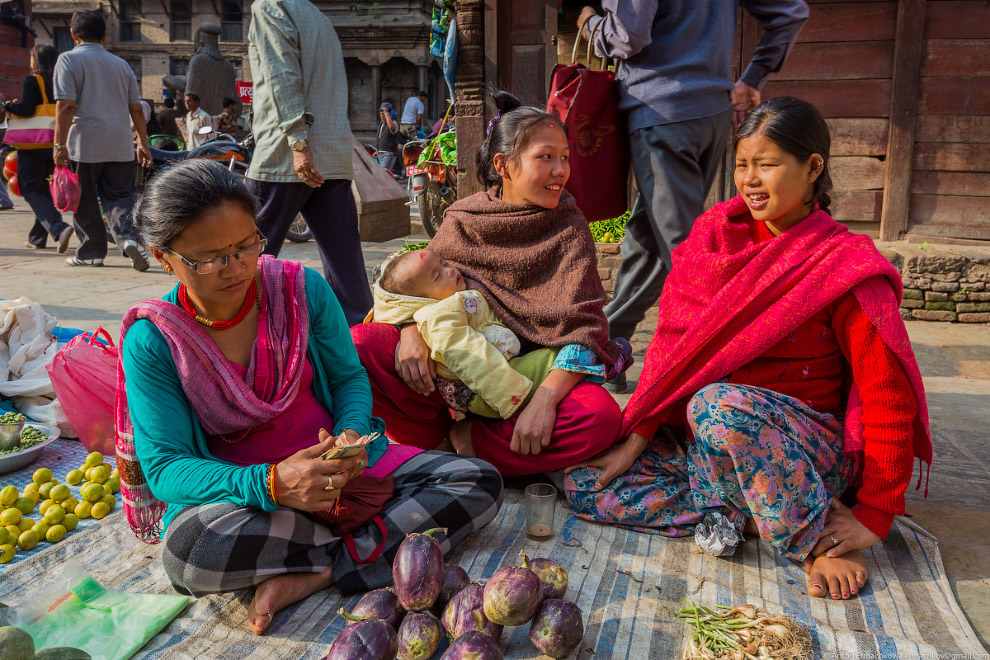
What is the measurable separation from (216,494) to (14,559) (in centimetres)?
87

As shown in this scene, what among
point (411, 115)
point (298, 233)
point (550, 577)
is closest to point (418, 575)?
point (550, 577)

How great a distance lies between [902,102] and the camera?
5.20 meters

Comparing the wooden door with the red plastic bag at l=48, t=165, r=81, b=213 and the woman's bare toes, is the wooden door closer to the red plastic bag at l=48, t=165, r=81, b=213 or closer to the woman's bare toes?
the red plastic bag at l=48, t=165, r=81, b=213

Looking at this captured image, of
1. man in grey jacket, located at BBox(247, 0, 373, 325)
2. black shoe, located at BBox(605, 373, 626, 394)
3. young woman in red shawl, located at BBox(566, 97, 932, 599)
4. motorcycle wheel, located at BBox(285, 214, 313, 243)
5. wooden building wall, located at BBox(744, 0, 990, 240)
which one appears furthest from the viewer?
motorcycle wheel, located at BBox(285, 214, 313, 243)

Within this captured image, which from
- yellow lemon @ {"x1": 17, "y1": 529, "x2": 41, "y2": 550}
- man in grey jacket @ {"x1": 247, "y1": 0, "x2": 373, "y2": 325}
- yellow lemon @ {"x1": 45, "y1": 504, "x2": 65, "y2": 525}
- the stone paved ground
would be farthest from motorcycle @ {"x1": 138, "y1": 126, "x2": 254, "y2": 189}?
yellow lemon @ {"x1": 17, "y1": 529, "x2": 41, "y2": 550}

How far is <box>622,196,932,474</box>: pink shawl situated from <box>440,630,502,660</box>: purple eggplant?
3.42ft

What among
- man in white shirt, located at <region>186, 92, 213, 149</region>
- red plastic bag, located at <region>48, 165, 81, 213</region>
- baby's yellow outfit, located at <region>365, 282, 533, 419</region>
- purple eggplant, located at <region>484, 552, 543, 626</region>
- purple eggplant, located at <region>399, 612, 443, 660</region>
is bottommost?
purple eggplant, located at <region>399, 612, 443, 660</region>

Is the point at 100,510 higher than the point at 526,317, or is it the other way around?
the point at 526,317

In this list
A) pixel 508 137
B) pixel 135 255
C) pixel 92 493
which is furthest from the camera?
pixel 135 255

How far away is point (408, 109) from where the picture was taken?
17.3 m

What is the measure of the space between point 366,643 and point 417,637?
0.13 m

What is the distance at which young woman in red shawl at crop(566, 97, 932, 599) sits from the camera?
2.06 m

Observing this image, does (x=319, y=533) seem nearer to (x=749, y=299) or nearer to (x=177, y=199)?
(x=177, y=199)

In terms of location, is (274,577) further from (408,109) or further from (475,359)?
(408,109)
